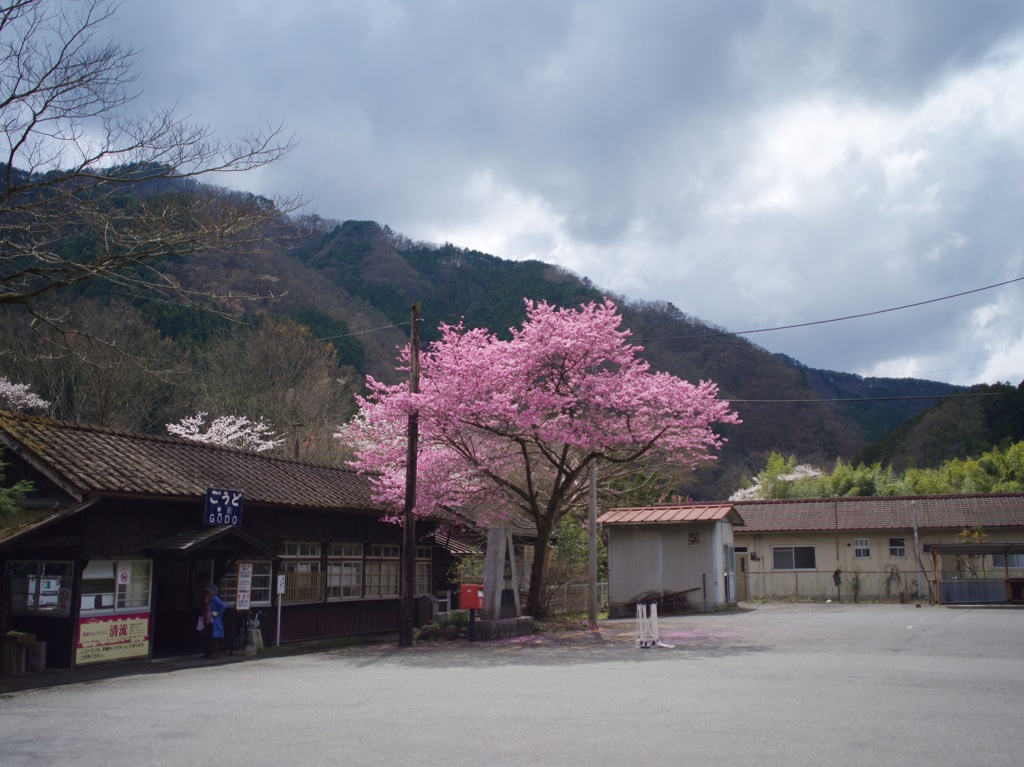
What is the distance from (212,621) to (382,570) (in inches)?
275

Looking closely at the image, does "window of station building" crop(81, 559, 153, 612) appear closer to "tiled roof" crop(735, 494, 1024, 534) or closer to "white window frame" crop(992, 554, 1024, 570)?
"tiled roof" crop(735, 494, 1024, 534)

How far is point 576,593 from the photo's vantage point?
1163 inches

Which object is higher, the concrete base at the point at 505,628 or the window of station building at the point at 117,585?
the window of station building at the point at 117,585

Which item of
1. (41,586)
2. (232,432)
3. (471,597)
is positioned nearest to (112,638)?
(41,586)

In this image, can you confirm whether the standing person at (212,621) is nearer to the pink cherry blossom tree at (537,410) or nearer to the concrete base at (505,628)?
the concrete base at (505,628)

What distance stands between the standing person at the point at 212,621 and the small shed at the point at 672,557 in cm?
1618

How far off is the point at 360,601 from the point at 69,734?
46.2 feet

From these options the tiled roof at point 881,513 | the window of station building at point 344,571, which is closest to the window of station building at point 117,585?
the window of station building at point 344,571

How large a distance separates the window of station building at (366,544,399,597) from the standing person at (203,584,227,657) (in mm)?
6066

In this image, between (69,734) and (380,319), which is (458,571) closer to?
(69,734)

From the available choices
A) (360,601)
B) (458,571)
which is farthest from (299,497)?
(458,571)

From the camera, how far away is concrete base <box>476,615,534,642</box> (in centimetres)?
2020

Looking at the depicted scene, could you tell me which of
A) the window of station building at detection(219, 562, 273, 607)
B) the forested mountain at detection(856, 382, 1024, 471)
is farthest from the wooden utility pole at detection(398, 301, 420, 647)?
the forested mountain at detection(856, 382, 1024, 471)

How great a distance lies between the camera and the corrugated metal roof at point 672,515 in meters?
29.9
